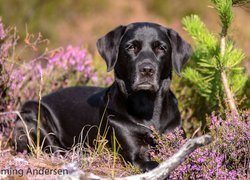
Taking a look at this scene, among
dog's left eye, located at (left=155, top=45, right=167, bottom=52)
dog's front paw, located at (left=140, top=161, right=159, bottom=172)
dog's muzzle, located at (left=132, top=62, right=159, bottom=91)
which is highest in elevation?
dog's left eye, located at (left=155, top=45, right=167, bottom=52)

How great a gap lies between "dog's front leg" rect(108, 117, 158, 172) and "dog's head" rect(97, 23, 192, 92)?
12.2 inches

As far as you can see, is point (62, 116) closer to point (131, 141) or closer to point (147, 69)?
point (131, 141)

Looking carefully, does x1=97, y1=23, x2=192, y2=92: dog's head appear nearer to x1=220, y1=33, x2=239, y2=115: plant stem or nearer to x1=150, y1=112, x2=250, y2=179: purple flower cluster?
x1=220, y1=33, x2=239, y2=115: plant stem

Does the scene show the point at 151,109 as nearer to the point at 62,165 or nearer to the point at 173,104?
the point at 173,104

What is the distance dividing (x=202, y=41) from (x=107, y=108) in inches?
47.0

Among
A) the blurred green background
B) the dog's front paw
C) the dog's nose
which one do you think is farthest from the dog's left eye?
the blurred green background

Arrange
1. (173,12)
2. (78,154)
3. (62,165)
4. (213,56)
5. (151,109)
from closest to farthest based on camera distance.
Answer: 1. (62,165)
2. (78,154)
3. (151,109)
4. (213,56)
5. (173,12)

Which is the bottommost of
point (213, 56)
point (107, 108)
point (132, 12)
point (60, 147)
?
point (60, 147)

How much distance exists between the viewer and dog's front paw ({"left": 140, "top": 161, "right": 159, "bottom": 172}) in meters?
5.19

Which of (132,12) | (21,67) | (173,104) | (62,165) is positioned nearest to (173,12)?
(132,12)

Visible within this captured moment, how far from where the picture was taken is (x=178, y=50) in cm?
584

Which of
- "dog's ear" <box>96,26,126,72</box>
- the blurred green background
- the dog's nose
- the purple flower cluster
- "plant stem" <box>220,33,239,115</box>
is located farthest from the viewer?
the blurred green background

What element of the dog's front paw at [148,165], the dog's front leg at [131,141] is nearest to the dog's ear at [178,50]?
the dog's front leg at [131,141]

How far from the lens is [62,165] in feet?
16.2
